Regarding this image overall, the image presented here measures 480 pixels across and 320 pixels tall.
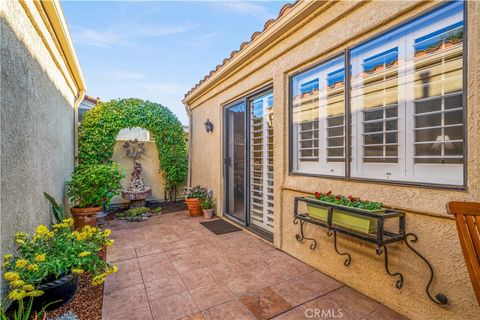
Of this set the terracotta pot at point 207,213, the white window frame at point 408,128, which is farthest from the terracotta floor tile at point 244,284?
the terracotta pot at point 207,213

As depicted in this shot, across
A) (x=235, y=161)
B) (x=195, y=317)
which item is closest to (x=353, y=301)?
(x=195, y=317)

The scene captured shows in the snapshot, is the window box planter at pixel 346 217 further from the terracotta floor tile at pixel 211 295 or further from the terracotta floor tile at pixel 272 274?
the terracotta floor tile at pixel 211 295

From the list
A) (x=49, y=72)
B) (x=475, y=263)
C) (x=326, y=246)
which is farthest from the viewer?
(x=49, y=72)

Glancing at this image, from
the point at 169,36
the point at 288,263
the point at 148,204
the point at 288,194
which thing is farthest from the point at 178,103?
the point at 288,263

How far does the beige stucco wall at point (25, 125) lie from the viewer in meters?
1.90

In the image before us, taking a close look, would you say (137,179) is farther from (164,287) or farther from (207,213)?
(164,287)

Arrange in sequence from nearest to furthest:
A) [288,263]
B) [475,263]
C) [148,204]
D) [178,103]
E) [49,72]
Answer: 1. [475,263]
2. [288,263]
3. [49,72]
4. [148,204]
5. [178,103]

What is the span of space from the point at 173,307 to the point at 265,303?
830 millimetres

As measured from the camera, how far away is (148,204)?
6645 millimetres

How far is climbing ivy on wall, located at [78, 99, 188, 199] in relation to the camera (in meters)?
5.63

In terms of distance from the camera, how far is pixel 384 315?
1940 mm

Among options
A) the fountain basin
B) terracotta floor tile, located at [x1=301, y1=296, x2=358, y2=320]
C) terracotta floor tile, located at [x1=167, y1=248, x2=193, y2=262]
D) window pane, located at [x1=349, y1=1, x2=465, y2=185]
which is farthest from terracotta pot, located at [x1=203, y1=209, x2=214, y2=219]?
window pane, located at [x1=349, y1=1, x2=465, y2=185]

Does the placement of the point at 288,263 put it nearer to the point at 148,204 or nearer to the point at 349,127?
the point at 349,127

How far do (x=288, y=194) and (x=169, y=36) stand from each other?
17.8 ft
